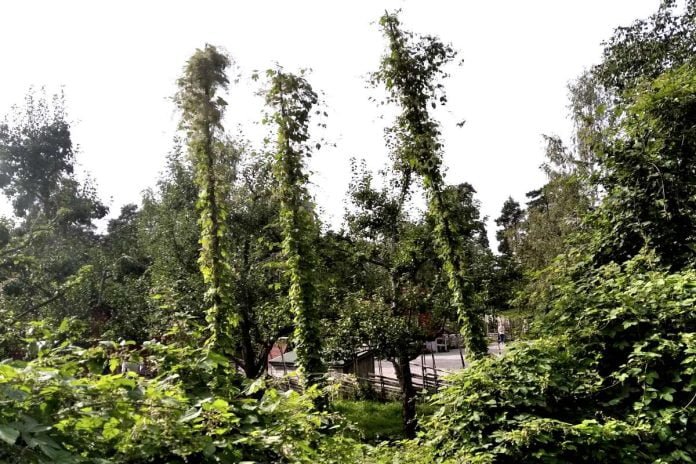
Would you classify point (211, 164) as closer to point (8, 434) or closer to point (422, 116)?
point (422, 116)

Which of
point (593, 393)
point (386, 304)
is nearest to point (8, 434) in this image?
point (593, 393)

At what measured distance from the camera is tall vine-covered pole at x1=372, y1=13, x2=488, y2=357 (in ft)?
23.1

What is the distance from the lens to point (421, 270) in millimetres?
12844

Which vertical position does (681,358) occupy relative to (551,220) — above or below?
below

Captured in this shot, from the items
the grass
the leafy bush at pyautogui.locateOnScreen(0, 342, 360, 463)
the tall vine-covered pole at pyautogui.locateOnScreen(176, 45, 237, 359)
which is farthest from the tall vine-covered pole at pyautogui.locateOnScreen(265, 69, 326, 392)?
the grass

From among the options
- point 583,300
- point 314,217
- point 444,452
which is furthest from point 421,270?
point 444,452

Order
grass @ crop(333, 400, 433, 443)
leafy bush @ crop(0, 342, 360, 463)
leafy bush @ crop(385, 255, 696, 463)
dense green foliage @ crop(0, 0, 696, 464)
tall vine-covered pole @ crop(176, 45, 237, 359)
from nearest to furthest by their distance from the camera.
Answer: leafy bush @ crop(0, 342, 360, 463)
dense green foliage @ crop(0, 0, 696, 464)
leafy bush @ crop(385, 255, 696, 463)
tall vine-covered pole @ crop(176, 45, 237, 359)
grass @ crop(333, 400, 433, 443)

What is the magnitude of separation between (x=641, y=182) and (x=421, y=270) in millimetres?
7298

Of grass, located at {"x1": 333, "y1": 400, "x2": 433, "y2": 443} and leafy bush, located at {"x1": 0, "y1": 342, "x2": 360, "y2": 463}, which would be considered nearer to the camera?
leafy bush, located at {"x1": 0, "y1": 342, "x2": 360, "y2": 463}

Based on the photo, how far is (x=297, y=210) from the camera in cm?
709

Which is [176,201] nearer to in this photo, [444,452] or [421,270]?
[421,270]

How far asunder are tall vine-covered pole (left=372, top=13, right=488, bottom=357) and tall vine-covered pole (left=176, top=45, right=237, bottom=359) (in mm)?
2633

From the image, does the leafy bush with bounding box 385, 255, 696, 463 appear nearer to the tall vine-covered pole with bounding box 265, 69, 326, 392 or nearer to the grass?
the tall vine-covered pole with bounding box 265, 69, 326, 392

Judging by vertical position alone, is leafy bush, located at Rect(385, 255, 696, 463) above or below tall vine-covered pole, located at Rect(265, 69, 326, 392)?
below
